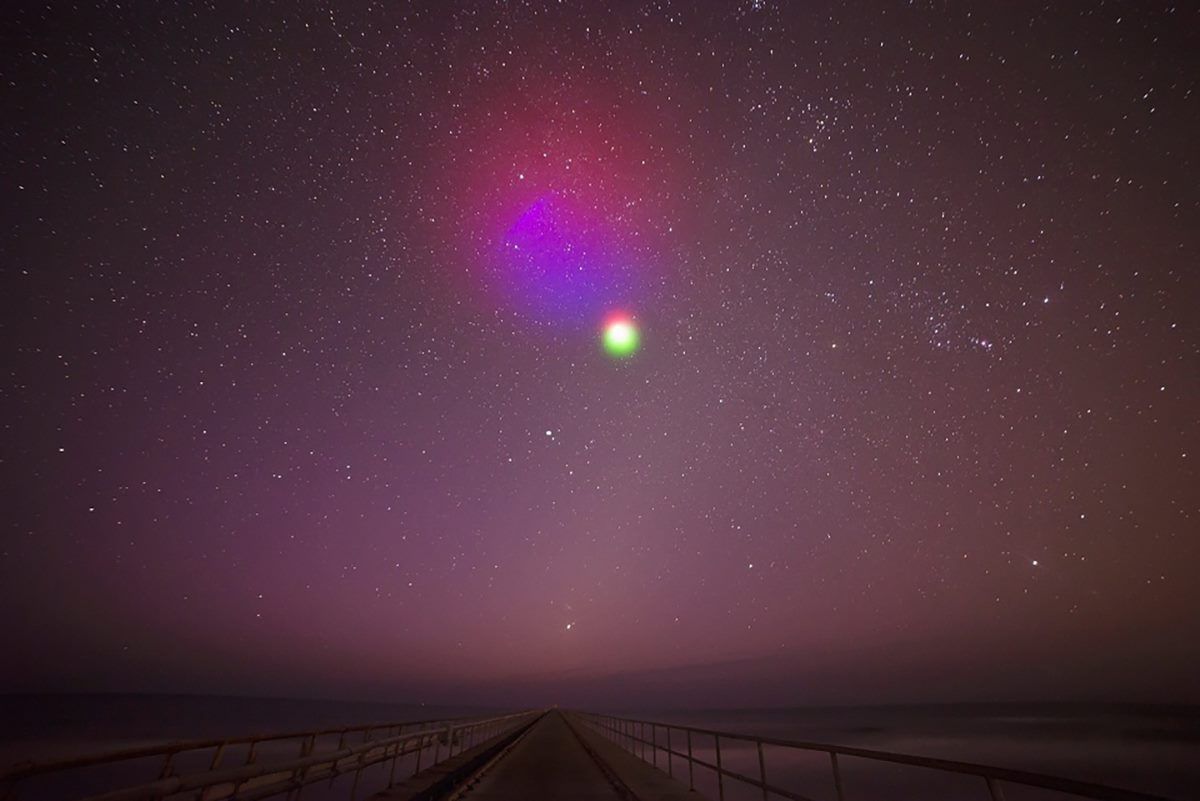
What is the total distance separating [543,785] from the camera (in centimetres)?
1044

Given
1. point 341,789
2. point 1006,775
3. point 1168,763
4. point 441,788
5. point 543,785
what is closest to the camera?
point 1006,775

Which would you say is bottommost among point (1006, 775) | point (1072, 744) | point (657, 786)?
point (1072, 744)

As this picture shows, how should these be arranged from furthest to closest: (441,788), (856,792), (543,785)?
(856,792)
(543,785)
(441,788)

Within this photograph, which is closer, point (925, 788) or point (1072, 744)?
point (925, 788)

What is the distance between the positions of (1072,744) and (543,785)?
14294 centimetres

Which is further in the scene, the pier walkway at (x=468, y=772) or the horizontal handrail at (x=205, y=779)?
the horizontal handrail at (x=205, y=779)

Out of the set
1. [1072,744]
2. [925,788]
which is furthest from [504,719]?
[1072,744]

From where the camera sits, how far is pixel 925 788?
181 feet

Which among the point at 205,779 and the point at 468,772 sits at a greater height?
the point at 205,779

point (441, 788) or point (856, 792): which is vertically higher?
point (441, 788)

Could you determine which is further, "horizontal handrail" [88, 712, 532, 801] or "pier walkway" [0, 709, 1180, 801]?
"horizontal handrail" [88, 712, 532, 801]

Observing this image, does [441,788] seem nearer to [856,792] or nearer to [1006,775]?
[1006,775]

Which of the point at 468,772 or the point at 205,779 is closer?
the point at 205,779

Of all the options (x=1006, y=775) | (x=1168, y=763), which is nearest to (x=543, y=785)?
(x=1006, y=775)
